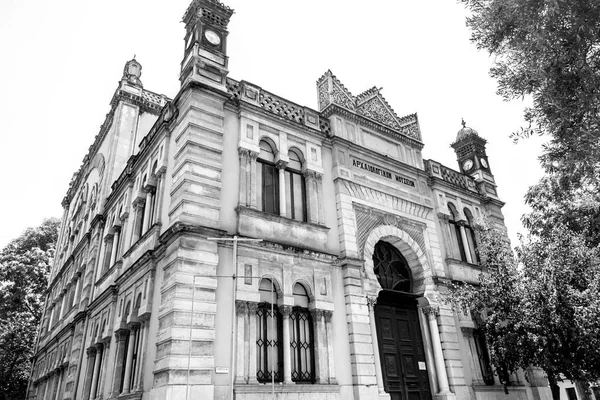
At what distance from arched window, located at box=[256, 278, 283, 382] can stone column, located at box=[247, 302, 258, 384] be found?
0.27 meters

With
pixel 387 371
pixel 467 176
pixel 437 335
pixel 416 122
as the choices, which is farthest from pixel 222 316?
pixel 467 176

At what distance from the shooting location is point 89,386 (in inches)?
635

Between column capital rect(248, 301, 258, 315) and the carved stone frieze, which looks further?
the carved stone frieze

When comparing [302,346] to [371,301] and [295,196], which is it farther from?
[295,196]

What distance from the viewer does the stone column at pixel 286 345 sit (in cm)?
1117

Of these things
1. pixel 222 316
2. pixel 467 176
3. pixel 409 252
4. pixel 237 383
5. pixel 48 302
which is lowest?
pixel 237 383

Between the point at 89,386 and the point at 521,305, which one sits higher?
the point at 521,305

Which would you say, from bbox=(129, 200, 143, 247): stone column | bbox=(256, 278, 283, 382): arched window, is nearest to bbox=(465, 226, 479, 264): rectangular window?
bbox=(256, 278, 283, 382): arched window

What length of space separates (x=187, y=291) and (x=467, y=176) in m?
15.7

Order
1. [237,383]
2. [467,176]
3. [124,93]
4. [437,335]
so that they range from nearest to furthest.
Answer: [237,383] < [437,335] < [467,176] < [124,93]

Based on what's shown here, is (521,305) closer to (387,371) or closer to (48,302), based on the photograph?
(387,371)

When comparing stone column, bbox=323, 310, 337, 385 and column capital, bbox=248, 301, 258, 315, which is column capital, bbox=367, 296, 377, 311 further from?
column capital, bbox=248, 301, 258, 315

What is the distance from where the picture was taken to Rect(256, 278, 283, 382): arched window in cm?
1121

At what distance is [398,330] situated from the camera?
14.8 meters
